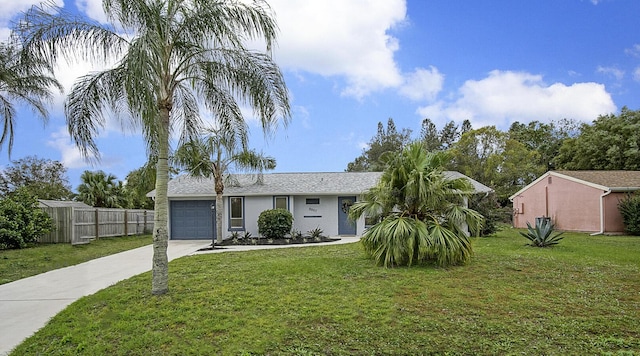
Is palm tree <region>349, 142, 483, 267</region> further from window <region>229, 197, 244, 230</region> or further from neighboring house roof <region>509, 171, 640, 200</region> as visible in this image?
neighboring house roof <region>509, 171, 640, 200</region>

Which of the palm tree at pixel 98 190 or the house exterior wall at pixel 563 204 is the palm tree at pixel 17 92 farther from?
the house exterior wall at pixel 563 204

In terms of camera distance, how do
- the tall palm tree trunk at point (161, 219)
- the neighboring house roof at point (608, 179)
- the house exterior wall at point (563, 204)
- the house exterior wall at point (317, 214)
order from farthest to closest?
1. the house exterior wall at point (563, 204)
2. the neighboring house roof at point (608, 179)
3. the house exterior wall at point (317, 214)
4. the tall palm tree trunk at point (161, 219)

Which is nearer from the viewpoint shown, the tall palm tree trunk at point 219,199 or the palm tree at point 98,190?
the tall palm tree trunk at point 219,199

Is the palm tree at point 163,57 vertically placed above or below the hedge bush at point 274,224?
above

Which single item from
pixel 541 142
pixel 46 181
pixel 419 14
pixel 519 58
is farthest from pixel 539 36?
pixel 46 181

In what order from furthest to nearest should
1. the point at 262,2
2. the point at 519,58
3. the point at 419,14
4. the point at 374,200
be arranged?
→ the point at 519,58
the point at 419,14
the point at 374,200
the point at 262,2

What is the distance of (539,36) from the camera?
14281 mm

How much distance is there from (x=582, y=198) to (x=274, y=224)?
16336 mm

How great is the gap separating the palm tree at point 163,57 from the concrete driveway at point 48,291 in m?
1.79

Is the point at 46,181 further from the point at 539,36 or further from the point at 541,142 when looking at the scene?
the point at 541,142

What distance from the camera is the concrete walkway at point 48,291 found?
5655 mm

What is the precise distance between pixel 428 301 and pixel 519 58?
13098 millimetres

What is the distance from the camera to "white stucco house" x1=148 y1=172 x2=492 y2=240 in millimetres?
18734

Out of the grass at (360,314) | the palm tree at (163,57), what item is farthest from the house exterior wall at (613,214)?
the palm tree at (163,57)
